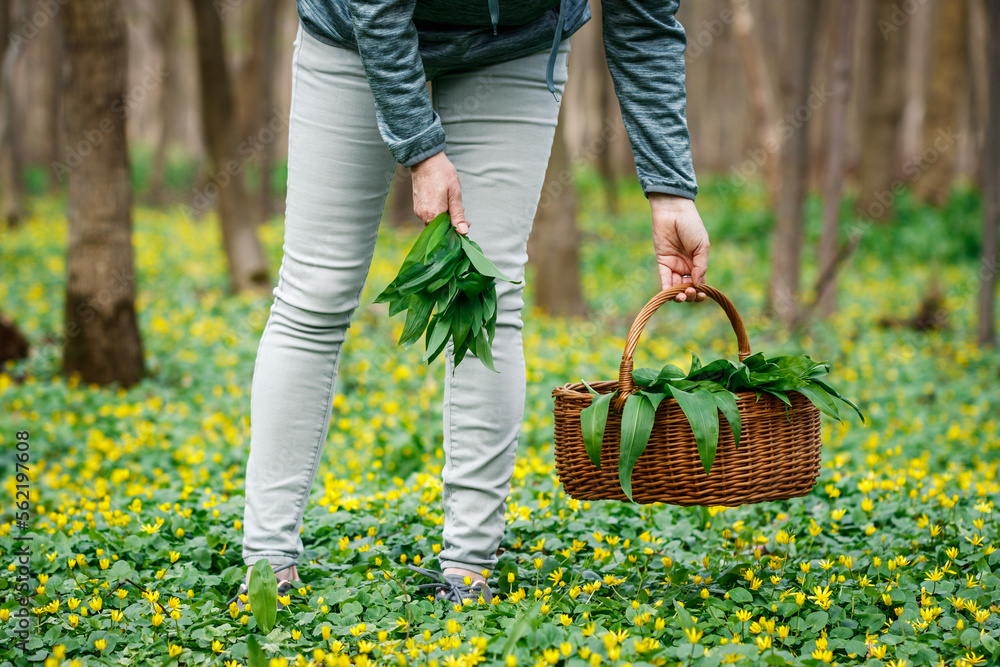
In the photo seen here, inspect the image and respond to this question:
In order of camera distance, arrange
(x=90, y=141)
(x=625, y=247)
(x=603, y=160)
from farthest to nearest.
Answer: (x=603, y=160)
(x=625, y=247)
(x=90, y=141)

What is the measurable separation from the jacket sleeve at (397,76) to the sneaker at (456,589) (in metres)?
0.95

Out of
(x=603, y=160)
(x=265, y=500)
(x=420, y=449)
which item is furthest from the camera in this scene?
(x=603, y=160)

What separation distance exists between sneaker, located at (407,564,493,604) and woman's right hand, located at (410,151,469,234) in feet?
2.66

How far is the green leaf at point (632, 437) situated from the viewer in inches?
69.4

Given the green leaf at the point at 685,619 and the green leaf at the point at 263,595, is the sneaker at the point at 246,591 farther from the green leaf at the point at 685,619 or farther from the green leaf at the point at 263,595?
the green leaf at the point at 685,619

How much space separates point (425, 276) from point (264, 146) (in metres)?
9.27

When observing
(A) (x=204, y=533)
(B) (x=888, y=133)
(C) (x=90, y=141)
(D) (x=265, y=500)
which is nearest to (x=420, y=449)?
(A) (x=204, y=533)

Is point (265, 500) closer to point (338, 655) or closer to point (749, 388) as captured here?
point (338, 655)

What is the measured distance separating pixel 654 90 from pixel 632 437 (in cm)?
82

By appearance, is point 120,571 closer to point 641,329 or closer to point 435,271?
point 435,271

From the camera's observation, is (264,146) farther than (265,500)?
Yes

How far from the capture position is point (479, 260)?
5.76ft

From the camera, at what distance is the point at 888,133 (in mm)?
10898

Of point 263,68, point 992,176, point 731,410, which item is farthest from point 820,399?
point 263,68
